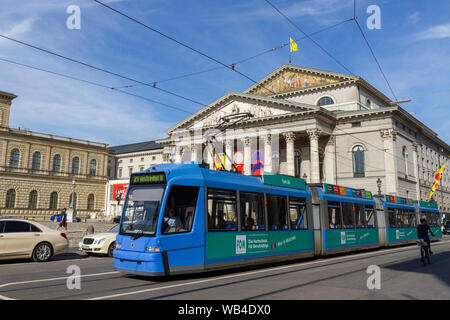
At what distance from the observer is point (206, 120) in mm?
48906

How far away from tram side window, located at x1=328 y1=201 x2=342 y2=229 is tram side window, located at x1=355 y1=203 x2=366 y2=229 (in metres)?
1.97

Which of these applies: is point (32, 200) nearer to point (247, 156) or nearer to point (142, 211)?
point (247, 156)

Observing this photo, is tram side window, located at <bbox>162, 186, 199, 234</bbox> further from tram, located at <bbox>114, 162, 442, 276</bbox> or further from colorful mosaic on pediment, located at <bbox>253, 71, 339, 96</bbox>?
A: colorful mosaic on pediment, located at <bbox>253, 71, 339, 96</bbox>

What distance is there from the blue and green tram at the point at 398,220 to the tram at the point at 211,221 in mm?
7751

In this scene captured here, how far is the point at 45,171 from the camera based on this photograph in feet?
209

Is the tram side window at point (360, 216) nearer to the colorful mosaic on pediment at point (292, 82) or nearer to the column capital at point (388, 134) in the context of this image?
the column capital at point (388, 134)

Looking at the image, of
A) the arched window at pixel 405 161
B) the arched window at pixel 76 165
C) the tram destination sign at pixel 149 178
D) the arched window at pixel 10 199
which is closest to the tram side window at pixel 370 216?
the tram destination sign at pixel 149 178

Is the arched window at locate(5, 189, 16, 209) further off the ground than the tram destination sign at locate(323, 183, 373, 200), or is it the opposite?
the arched window at locate(5, 189, 16, 209)

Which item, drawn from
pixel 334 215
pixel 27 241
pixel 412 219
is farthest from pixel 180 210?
pixel 412 219

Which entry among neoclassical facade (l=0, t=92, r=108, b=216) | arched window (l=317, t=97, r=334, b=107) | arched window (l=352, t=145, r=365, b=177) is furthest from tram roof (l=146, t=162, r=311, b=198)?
neoclassical facade (l=0, t=92, r=108, b=216)

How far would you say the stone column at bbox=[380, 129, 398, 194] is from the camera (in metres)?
40.1

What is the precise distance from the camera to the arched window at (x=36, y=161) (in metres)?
62.6
